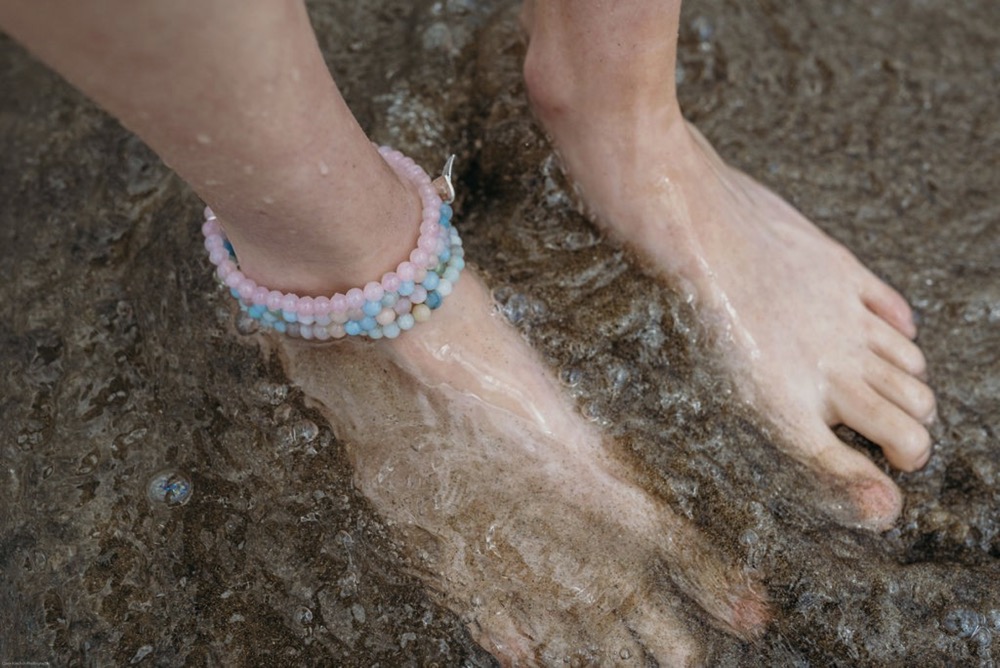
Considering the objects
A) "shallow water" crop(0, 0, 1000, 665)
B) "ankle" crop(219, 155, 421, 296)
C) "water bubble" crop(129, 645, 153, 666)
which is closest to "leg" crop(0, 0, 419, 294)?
"ankle" crop(219, 155, 421, 296)

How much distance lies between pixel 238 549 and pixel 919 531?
0.80m

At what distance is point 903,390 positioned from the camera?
1.14 meters

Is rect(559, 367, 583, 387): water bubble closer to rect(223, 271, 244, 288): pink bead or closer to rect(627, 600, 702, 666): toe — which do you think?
rect(627, 600, 702, 666): toe

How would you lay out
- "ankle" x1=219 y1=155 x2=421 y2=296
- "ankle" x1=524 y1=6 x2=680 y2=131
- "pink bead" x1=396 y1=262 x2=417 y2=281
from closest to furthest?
"ankle" x1=219 y1=155 x2=421 y2=296 → "pink bead" x1=396 y1=262 x2=417 y2=281 → "ankle" x1=524 y1=6 x2=680 y2=131

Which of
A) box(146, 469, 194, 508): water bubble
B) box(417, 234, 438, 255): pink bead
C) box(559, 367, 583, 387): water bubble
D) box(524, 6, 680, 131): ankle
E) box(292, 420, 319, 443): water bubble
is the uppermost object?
box(524, 6, 680, 131): ankle

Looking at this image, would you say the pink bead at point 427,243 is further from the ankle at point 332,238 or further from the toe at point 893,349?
the toe at point 893,349

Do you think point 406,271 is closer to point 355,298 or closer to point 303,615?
point 355,298

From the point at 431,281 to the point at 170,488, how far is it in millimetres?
398

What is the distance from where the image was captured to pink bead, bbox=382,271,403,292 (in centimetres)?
92

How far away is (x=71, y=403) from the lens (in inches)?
42.3

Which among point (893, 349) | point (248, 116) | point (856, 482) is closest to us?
point (248, 116)

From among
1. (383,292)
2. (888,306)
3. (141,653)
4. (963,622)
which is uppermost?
(383,292)

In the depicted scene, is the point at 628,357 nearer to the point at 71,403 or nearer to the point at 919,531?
the point at 919,531

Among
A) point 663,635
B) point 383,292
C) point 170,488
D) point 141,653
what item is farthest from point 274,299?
point 663,635
